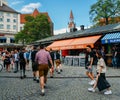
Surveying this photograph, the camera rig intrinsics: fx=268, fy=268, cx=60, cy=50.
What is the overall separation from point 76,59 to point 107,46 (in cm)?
326

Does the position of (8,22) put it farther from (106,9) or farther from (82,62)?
(82,62)

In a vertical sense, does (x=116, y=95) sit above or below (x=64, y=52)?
below

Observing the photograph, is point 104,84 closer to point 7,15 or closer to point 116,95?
point 116,95

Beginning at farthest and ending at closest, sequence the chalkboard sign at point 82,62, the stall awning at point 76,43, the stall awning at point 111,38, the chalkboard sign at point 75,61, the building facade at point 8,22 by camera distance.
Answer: the building facade at point 8,22 < the chalkboard sign at point 75,61 < the stall awning at point 76,43 < the chalkboard sign at point 82,62 < the stall awning at point 111,38

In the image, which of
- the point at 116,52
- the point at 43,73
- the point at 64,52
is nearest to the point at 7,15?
the point at 64,52

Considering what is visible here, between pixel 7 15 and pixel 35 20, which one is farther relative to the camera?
pixel 7 15

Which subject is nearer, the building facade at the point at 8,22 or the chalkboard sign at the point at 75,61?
the chalkboard sign at the point at 75,61

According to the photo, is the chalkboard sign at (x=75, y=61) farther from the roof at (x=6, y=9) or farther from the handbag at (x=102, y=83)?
the roof at (x=6, y=9)

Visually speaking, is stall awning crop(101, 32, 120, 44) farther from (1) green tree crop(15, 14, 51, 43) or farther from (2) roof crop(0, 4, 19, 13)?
(2) roof crop(0, 4, 19, 13)

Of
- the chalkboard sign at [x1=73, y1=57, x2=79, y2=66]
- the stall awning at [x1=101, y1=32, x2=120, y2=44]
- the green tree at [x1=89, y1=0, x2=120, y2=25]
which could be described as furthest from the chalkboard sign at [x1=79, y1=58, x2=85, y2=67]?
the green tree at [x1=89, y1=0, x2=120, y2=25]

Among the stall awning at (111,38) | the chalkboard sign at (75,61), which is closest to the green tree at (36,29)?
the chalkboard sign at (75,61)

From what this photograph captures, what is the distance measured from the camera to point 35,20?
66312 millimetres

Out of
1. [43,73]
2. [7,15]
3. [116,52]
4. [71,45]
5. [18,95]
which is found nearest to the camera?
[18,95]

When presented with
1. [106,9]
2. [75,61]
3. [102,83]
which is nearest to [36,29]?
[106,9]
